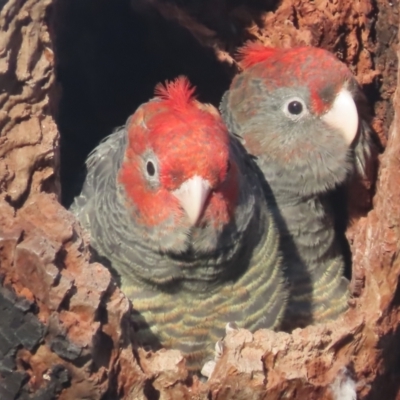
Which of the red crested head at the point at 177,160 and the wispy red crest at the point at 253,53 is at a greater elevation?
the wispy red crest at the point at 253,53

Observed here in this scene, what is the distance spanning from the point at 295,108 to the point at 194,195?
0.96 meters

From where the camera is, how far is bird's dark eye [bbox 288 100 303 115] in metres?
3.23

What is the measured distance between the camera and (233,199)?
2.73m

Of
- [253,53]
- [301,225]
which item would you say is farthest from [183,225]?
[253,53]

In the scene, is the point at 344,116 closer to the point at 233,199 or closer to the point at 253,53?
the point at 253,53

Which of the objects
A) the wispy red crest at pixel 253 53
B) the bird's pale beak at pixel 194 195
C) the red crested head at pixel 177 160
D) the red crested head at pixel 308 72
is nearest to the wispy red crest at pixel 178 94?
the red crested head at pixel 177 160

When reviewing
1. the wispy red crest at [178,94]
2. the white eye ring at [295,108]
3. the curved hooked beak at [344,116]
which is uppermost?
the curved hooked beak at [344,116]

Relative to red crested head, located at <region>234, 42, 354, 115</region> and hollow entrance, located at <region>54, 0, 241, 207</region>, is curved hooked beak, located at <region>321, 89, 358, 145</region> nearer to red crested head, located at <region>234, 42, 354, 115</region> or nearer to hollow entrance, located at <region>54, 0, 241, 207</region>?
red crested head, located at <region>234, 42, 354, 115</region>

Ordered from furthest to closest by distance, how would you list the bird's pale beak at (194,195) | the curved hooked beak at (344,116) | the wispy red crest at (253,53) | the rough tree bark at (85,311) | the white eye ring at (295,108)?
1. the wispy red crest at (253,53)
2. the white eye ring at (295,108)
3. the curved hooked beak at (344,116)
4. the bird's pale beak at (194,195)
5. the rough tree bark at (85,311)

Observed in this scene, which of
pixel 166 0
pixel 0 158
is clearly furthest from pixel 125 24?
pixel 0 158

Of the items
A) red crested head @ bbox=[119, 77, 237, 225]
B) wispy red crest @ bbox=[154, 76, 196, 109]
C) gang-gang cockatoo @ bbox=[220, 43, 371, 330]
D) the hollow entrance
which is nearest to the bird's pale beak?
red crested head @ bbox=[119, 77, 237, 225]

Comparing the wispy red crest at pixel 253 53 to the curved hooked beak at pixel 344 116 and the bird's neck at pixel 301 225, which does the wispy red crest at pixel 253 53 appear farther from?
the bird's neck at pixel 301 225

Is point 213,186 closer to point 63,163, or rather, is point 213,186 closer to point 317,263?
point 317,263

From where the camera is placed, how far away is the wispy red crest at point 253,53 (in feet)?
11.3
